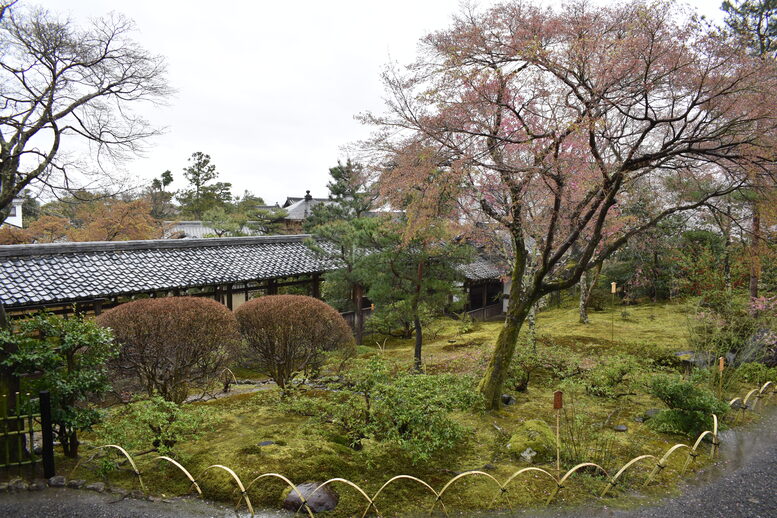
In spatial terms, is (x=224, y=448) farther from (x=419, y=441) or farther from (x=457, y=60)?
(x=457, y=60)

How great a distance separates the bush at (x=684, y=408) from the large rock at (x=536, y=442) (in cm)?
188

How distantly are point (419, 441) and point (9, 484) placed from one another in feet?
15.4

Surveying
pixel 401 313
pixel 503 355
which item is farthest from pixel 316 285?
pixel 503 355

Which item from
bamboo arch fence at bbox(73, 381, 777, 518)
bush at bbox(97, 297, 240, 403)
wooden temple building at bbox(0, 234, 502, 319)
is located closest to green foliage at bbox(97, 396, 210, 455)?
bamboo arch fence at bbox(73, 381, 777, 518)

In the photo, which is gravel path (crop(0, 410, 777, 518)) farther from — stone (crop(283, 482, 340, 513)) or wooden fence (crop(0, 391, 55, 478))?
wooden fence (crop(0, 391, 55, 478))

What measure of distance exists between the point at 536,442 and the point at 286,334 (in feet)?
16.2

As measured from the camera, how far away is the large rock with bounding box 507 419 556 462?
6156mm

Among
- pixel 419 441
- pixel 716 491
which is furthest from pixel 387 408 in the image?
pixel 716 491

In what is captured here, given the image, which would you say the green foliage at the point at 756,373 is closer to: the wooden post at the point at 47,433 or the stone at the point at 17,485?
the wooden post at the point at 47,433

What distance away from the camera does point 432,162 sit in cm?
738

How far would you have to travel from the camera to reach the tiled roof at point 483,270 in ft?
70.1

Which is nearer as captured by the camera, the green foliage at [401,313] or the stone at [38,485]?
the stone at [38,485]

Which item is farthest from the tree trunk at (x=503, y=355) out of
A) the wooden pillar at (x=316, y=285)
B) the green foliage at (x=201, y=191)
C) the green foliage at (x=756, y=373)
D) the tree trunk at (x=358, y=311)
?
the green foliage at (x=201, y=191)

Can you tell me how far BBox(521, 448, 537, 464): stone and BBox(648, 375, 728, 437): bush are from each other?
2.48 m
